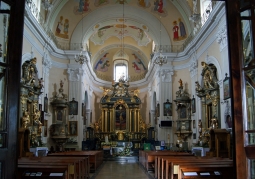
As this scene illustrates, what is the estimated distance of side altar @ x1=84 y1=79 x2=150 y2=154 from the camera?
25047mm

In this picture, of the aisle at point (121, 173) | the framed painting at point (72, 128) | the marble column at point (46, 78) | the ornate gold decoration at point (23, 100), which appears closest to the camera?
the aisle at point (121, 173)

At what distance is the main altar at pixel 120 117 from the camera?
2484 cm

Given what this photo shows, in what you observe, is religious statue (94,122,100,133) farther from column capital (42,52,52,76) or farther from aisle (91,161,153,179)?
aisle (91,161,153,179)

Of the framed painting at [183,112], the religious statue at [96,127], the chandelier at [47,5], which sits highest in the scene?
the chandelier at [47,5]

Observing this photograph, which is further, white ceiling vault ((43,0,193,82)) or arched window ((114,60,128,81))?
arched window ((114,60,128,81))

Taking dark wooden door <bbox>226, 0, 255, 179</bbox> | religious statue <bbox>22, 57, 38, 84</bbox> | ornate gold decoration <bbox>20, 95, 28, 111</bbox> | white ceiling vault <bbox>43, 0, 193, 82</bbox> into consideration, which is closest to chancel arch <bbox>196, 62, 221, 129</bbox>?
white ceiling vault <bbox>43, 0, 193, 82</bbox>

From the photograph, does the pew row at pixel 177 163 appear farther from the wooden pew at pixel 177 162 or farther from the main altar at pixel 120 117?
the main altar at pixel 120 117

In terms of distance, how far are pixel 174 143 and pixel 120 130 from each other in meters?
7.60

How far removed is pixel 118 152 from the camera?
19703 mm

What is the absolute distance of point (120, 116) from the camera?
25.8 m

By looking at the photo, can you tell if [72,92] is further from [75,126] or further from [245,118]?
[245,118]

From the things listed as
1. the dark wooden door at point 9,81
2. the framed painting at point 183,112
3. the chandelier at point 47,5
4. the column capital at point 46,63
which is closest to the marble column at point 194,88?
the framed painting at point 183,112

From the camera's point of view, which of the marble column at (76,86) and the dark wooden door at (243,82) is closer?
the dark wooden door at (243,82)

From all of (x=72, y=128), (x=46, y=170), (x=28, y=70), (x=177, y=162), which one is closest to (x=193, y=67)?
(x=72, y=128)
